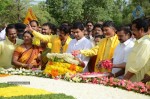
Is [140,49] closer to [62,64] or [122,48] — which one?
[122,48]

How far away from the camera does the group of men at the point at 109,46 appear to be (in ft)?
24.9

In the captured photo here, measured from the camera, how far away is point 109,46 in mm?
9156

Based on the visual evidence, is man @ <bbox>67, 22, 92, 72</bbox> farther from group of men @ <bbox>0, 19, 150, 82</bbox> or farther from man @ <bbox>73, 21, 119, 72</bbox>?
man @ <bbox>73, 21, 119, 72</bbox>

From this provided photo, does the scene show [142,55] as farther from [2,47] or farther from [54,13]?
[54,13]

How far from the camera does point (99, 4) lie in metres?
60.5

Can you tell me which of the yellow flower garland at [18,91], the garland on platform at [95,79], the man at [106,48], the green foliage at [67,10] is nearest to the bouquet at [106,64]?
the garland on platform at [95,79]

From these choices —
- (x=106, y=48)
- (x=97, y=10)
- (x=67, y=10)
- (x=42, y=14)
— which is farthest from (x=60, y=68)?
(x=97, y=10)

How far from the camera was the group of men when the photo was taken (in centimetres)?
760

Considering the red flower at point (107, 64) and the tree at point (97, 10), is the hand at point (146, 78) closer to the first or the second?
the red flower at point (107, 64)

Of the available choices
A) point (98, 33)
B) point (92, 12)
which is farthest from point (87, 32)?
point (92, 12)

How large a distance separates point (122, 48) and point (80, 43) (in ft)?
4.06

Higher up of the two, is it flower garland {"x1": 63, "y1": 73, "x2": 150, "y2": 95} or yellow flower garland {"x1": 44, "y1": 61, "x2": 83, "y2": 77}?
yellow flower garland {"x1": 44, "y1": 61, "x2": 83, "y2": 77}

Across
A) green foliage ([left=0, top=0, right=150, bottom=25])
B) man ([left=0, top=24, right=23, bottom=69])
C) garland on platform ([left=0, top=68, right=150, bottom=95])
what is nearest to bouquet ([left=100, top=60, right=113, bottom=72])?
garland on platform ([left=0, top=68, right=150, bottom=95])

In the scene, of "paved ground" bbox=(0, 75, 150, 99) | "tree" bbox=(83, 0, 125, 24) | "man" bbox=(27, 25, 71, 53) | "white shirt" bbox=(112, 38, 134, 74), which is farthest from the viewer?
"tree" bbox=(83, 0, 125, 24)
